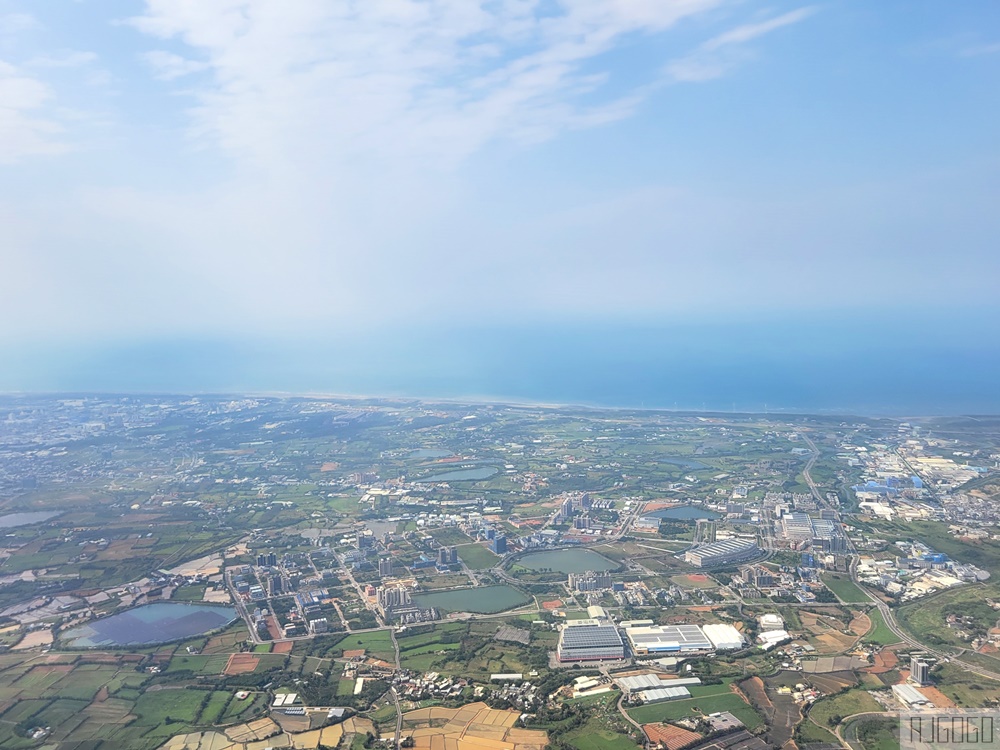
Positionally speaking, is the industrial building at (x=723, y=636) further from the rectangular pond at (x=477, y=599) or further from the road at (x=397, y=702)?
the road at (x=397, y=702)

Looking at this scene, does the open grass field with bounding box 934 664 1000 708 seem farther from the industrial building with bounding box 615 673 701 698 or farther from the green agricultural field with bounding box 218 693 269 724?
the green agricultural field with bounding box 218 693 269 724

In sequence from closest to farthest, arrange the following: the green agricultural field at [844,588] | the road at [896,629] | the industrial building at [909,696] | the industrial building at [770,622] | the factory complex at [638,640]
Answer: the industrial building at [909,696]
the road at [896,629]
the factory complex at [638,640]
the industrial building at [770,622]
the green agricultural field at [844,588]

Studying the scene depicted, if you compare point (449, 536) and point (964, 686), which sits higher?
point (964, 686)

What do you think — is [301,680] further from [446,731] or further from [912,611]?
[912,611]

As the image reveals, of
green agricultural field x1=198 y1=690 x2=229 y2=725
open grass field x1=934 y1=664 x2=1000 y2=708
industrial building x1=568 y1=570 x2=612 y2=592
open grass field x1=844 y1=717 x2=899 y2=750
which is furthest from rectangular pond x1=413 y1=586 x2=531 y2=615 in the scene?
open grass field x1=934 y1=664 x2=1000 y2=708

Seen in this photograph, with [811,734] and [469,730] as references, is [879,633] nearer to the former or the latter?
[811,734]

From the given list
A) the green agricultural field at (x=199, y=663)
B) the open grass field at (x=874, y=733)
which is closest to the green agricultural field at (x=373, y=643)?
the green agricultural field at (x=199, y=663)

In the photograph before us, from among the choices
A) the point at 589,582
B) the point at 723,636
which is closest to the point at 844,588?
the point at 723,636
